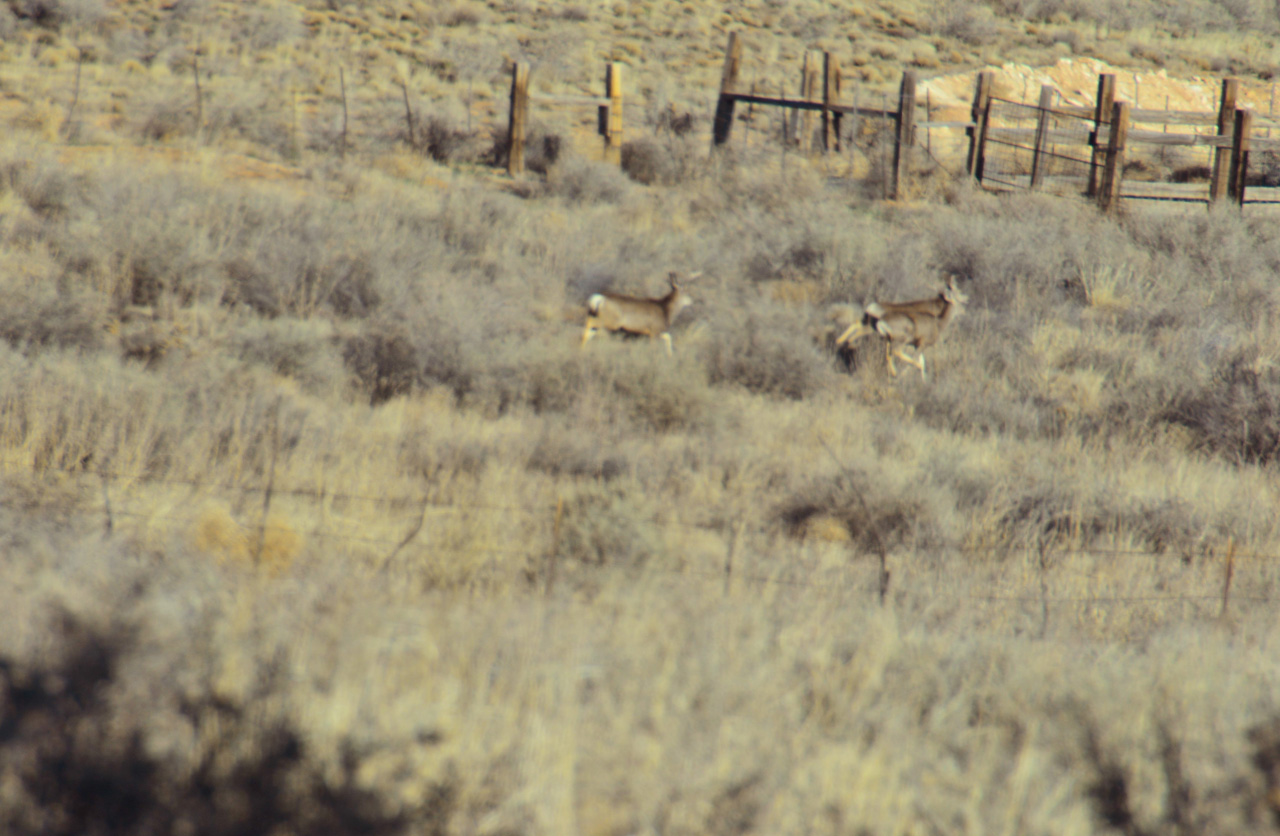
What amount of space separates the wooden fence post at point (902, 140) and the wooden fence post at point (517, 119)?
19.4 ft

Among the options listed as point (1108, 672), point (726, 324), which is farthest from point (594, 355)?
point (1108, 672)

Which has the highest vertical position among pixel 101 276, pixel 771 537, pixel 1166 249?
pixel 1166 249

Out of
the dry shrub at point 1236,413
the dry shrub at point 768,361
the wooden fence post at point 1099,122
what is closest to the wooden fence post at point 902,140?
the wooden fence post at point 1099,122

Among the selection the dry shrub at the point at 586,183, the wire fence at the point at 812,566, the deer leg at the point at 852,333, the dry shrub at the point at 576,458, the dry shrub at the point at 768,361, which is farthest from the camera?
the dry shrub at the point at 586,183

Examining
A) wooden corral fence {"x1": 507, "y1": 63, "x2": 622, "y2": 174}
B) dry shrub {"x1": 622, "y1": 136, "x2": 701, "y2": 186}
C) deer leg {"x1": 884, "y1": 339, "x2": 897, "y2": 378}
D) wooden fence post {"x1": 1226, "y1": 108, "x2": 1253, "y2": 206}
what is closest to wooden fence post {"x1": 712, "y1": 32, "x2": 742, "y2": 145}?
dry shrub {"x1": 622, "y1": 136, "x2": 701, "y2": 186}

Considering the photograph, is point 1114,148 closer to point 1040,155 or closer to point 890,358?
point 1040,155

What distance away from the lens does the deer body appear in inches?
392

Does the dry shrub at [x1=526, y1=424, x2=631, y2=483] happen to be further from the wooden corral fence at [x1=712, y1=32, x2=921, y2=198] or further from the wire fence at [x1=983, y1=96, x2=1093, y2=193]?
the wire fence at [x1=983, y1=96, x2=1093, y2=193]

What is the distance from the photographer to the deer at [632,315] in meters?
9.97

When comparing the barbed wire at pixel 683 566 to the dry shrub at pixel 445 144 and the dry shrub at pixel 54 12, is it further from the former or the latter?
the dry shrub at pixel 54 12

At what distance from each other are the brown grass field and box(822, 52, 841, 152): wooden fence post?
987 mm

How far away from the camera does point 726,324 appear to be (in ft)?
35.9

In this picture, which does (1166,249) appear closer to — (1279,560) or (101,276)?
(1279,560)

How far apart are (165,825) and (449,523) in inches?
116
